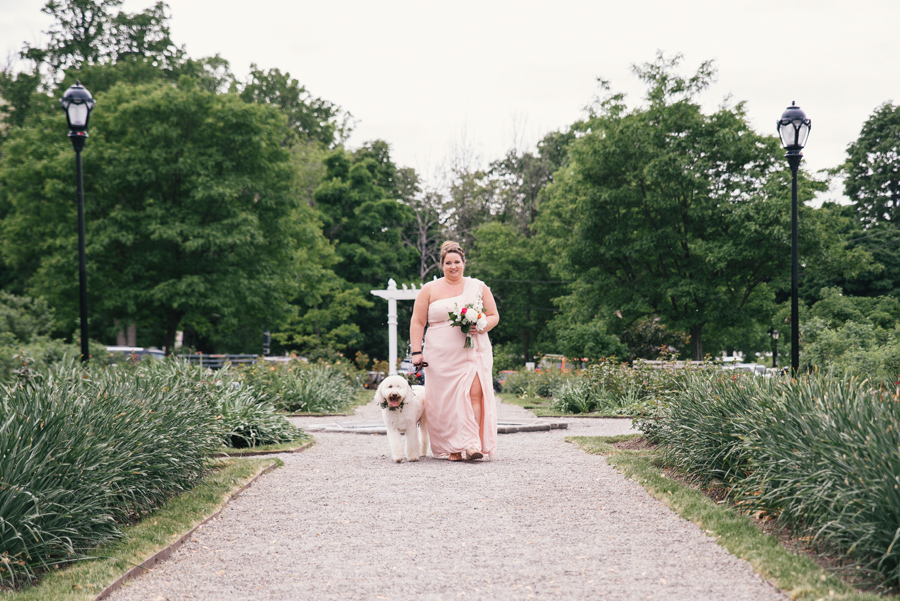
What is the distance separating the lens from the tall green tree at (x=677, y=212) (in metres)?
22.6

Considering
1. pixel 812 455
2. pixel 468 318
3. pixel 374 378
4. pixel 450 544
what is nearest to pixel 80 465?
pixel 450 544

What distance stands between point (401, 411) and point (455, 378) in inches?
26.3

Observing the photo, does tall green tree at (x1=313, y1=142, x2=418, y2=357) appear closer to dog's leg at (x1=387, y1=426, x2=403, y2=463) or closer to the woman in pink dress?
the woman in pink dress

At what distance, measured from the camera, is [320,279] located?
3116 centimetres

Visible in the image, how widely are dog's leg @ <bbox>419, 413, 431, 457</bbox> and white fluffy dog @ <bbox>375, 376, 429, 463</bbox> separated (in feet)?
0.36

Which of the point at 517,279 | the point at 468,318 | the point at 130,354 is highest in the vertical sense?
the point at 517,279

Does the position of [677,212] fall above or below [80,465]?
above

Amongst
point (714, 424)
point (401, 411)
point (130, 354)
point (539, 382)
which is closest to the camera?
point (714, 424)

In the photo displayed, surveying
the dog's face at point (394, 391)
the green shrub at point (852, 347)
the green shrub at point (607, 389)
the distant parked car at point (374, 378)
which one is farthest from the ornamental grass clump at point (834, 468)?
the distant parked car at point (374, 378)

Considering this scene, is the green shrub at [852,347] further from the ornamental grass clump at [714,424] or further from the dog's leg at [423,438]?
the dog's leg at [423,438]

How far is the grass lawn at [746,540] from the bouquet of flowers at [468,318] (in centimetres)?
197

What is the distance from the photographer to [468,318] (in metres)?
8.20

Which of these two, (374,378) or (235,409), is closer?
(235,409)

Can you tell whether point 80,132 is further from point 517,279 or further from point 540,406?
point 517,279
